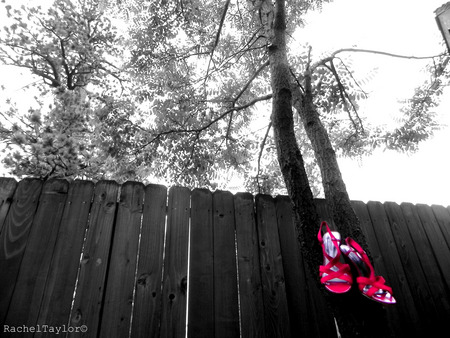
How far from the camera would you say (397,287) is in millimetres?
2160

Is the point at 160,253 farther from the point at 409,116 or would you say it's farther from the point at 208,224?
the point at 409,116

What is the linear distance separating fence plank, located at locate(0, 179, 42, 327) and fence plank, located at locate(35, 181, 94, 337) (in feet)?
0.63

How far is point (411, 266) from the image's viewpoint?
7.54 ft

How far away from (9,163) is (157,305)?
4.30m

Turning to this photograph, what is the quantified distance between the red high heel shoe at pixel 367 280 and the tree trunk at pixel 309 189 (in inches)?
1.8

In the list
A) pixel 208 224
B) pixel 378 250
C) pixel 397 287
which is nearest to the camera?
pixel 208 224

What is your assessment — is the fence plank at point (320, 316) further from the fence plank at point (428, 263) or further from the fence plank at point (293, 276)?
the fence plank at point (428, 263)

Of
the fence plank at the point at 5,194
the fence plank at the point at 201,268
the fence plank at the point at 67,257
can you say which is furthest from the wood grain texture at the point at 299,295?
the fence plank at the point at 5,194

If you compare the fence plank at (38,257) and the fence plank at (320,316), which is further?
the fence plank at (320,316)

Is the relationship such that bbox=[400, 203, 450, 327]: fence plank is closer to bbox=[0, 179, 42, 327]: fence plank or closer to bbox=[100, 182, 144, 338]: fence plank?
bbox=[100, 182, 144, 338]: fence plank

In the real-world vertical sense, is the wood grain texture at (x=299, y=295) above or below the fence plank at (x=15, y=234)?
below

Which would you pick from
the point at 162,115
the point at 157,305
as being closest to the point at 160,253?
the point at 157,305

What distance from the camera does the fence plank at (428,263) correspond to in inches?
85.7

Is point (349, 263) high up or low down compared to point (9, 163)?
down
